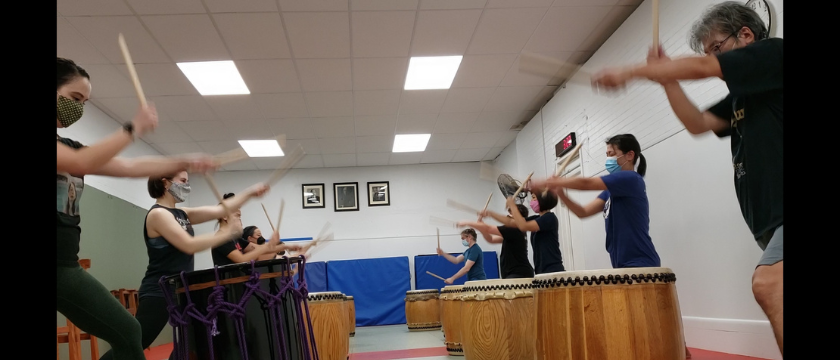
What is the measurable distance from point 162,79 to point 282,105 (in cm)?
148

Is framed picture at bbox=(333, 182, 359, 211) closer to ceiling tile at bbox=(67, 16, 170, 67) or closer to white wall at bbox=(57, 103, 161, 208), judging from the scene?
white wall at bbox=(57, 103, 161, 208)

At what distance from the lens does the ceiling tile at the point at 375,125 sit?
780cm

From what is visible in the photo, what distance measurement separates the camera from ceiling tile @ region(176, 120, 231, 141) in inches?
299

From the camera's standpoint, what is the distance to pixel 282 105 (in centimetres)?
698

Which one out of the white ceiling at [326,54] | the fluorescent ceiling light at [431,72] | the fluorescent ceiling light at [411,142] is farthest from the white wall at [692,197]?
the fluorescent ceiling light at [411,142]

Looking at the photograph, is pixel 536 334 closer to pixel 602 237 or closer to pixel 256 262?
pixel 256 262

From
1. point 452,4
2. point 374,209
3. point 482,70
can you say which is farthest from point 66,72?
point 374,209

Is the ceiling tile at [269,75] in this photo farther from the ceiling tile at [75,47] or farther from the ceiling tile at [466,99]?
the ceiling tile at [466,99]

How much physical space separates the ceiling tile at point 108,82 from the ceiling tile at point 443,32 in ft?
9.91

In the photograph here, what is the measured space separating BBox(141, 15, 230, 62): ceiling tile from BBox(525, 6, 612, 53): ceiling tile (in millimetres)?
2955

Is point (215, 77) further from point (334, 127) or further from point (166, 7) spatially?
point (334, 127)

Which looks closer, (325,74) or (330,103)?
(325,74)

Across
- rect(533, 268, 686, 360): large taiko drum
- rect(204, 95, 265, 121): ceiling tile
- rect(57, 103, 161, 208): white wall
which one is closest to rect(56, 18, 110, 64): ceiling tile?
rect(57, 103, 161, 208): white wall
